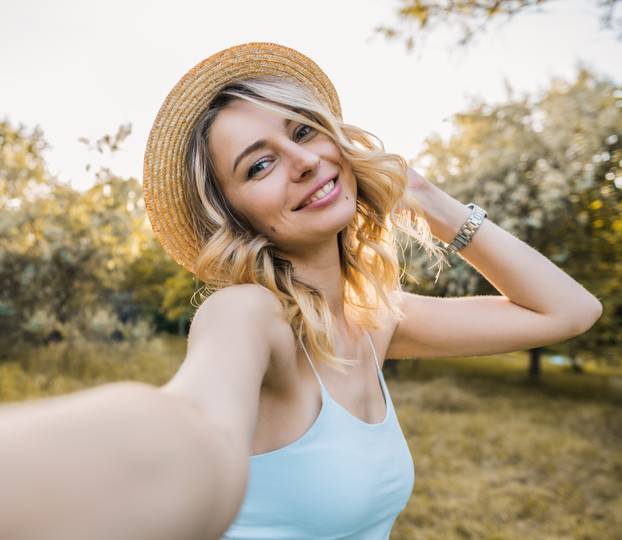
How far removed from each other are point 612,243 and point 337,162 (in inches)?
317

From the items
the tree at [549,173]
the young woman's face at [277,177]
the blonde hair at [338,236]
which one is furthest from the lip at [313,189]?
the tree at [549,173]

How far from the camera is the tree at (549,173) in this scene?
6406 millimetres

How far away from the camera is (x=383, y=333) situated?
1959 mm

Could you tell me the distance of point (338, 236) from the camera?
2041mm

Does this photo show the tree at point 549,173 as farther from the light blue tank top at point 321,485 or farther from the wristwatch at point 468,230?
the light blue tank top at point 321,485

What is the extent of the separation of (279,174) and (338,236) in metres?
0.48

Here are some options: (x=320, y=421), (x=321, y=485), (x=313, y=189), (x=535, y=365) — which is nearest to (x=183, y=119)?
(x=313, y=189)

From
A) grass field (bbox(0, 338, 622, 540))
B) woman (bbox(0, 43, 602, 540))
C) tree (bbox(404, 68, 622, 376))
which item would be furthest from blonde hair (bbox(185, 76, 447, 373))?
tree (bbox(404, 68, 622, 376))

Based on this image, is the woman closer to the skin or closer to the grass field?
A: the skin

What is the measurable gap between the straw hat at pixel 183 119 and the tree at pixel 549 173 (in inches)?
180

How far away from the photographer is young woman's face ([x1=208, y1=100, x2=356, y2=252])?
1.62 m

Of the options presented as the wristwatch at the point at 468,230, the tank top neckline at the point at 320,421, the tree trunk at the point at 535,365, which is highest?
the wristwatch at the point at 468,230

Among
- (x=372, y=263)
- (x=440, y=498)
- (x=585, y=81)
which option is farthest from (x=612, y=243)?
(x=372, y=263)

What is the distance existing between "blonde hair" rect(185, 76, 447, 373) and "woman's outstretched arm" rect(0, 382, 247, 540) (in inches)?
36.4
